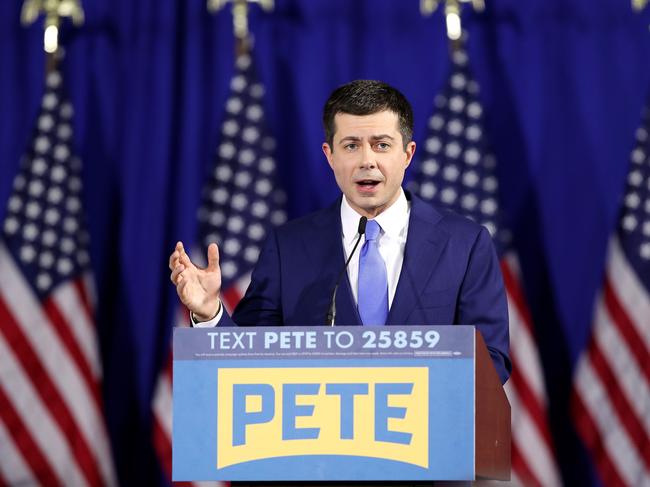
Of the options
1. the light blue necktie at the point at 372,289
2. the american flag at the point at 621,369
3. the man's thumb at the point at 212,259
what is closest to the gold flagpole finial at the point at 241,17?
the american flag at the point at 621,369

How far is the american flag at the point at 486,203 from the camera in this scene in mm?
5281

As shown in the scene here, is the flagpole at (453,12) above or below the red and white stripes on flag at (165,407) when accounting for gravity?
above

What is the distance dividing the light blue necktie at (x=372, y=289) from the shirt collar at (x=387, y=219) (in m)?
0.10

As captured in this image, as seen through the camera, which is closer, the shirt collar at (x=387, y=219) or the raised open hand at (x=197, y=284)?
the raised open hand at (x=197, y=284)

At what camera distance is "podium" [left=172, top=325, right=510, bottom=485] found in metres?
2.04

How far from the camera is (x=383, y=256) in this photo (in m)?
2.72

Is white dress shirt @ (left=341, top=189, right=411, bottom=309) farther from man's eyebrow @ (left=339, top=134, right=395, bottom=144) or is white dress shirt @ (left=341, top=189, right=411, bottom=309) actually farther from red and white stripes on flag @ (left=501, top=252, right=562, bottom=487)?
red and white stripes on flag @ (left=501, top=252, right=562, bottom=487)

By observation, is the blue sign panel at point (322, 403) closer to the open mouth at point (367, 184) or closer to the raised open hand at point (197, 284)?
the raised open hand at point (197, 284)

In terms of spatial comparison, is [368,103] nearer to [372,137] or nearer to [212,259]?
[372,137]

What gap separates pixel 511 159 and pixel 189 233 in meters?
1.70

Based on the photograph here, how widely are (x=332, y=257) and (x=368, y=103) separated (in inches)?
15.5

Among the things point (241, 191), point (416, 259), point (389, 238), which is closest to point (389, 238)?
point (389, 238)

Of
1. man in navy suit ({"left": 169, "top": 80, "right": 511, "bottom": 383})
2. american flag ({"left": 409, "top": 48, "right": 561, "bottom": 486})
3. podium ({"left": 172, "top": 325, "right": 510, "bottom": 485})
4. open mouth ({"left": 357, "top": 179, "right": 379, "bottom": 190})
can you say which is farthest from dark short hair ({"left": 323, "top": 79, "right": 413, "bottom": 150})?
american flag ({"left": 409, "top": 48, "right": 561, "bottom": 486})

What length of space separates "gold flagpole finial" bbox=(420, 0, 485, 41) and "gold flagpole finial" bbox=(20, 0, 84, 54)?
1.85m
